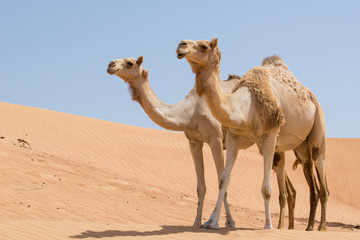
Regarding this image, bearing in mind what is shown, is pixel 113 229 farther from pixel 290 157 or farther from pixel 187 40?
pixel 290 157

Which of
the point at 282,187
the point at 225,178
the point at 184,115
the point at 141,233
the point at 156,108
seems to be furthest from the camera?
the point at 282,187

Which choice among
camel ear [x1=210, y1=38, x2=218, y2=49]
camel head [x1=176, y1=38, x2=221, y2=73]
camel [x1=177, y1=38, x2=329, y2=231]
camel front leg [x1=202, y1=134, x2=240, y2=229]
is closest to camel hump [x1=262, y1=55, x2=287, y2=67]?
camel [x1=177, y1=38, x2=329, y2=231]

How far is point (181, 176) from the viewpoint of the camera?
2497cm

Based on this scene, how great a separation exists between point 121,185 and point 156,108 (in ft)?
22.3

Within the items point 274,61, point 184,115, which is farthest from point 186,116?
point 274,61

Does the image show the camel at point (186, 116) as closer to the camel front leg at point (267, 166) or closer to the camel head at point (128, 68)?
the camel head at point (128, 68)

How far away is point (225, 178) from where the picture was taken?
780 centimetres

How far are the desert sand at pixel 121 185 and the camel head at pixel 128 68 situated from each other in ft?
8.10

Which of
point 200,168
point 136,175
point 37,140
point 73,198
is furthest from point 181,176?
point 200,168

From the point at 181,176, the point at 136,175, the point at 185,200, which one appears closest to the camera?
the point at 185,200

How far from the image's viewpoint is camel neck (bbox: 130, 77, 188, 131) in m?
8.52

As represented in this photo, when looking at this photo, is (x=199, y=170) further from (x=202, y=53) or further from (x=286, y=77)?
(x=202, y=53)

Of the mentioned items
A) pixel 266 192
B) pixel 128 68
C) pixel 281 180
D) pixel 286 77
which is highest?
pixel 286 77

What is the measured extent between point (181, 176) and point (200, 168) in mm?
15947
